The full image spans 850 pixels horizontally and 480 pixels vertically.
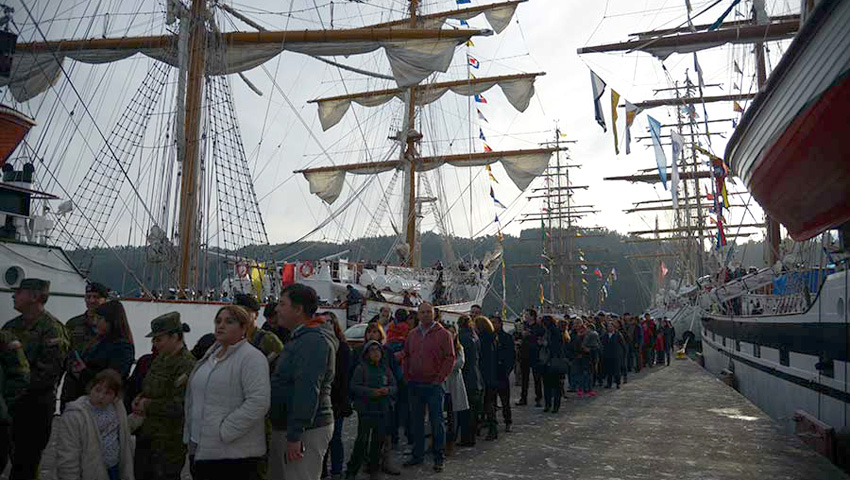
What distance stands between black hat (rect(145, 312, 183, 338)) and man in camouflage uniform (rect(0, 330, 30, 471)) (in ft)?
3.23

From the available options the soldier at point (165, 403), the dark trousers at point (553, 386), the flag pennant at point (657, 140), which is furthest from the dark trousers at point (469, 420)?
the flag pennant at point (657, 140)

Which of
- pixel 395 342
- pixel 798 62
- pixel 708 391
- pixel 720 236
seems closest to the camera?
pixel 798 62

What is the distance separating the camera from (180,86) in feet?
47.6

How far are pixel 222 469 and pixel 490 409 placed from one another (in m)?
5.13

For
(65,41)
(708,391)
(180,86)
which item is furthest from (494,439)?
(65,41)

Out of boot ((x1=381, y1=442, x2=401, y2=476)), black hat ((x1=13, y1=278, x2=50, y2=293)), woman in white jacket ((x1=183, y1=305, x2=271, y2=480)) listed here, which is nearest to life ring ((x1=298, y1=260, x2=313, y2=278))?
boot ((x1=381, y1=442, x2=401, y2=476))

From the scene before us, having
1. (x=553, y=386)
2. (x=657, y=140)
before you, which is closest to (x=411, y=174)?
(x=657, y=140)

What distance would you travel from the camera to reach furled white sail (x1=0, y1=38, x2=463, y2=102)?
16.7m

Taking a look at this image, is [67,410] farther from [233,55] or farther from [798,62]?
[233,55]

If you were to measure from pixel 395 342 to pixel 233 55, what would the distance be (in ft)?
44.4

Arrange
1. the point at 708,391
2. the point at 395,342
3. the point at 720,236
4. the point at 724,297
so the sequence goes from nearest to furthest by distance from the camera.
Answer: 1. the point at 395,342
2. the point at 708,391
3. the point at 724,297
4. the point at 720,236

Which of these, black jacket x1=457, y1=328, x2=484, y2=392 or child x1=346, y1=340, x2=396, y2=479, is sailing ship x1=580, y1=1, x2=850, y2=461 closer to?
black jacket x1=457, y1=328, x2=484, y2=392

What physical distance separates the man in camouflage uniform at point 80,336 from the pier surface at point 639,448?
4.69ft

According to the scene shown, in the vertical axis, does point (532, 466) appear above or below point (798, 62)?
below
